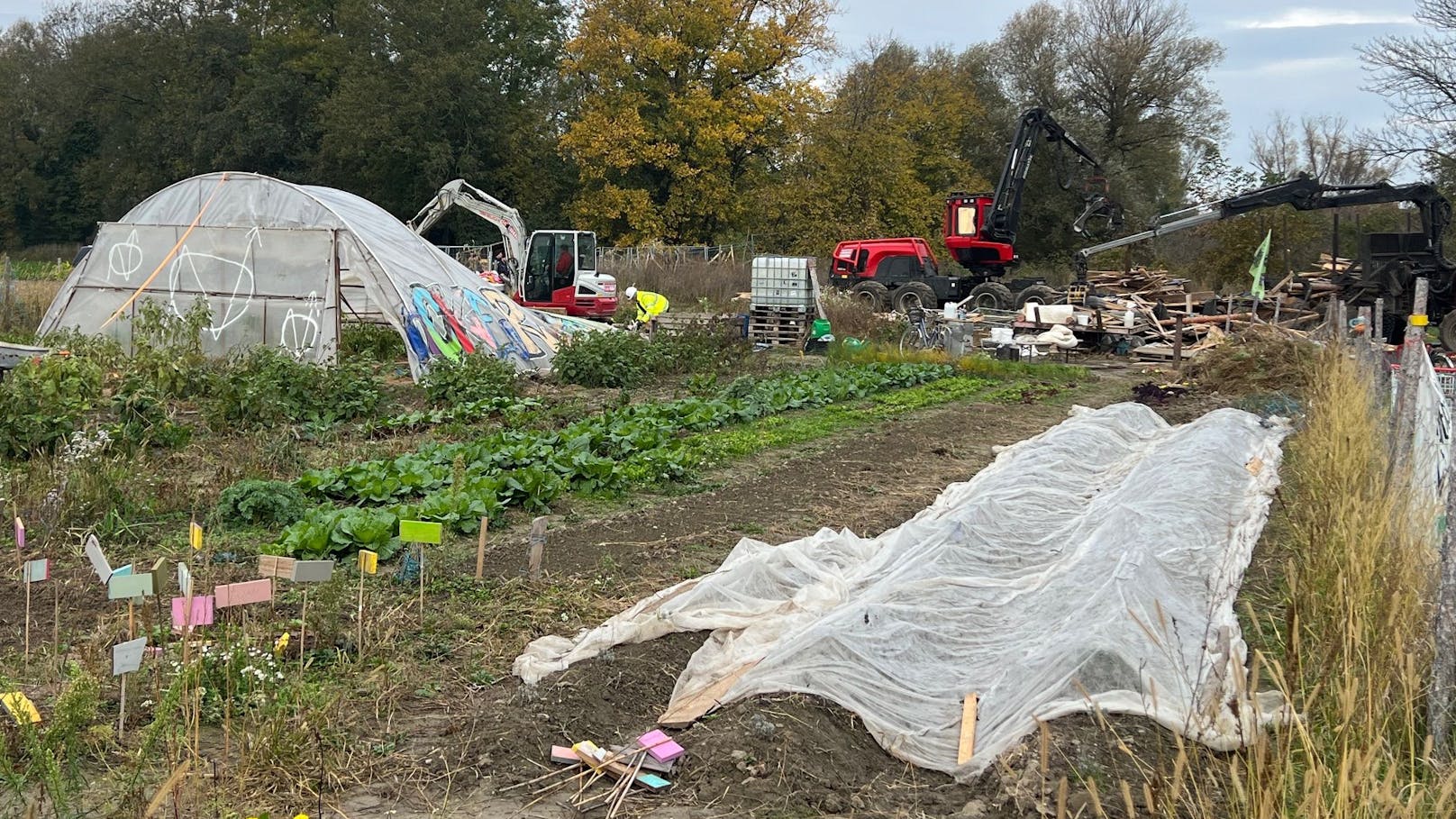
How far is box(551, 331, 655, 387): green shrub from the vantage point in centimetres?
1455

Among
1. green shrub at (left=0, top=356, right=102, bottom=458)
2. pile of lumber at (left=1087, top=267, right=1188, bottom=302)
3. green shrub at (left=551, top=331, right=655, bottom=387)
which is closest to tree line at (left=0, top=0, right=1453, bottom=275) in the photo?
pile of lumber at (left=1087, top=267, right=1188, bottom=302)

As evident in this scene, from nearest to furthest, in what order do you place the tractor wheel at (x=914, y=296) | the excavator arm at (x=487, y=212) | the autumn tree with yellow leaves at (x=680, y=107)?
1. the excavator arm at (x=487, y=212)
2. the tractor wheel at (x=914, y=296)
3. the autumn tree with yellow leaves at (x=680, y=107)

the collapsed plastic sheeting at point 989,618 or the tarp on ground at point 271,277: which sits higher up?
the tarp on ground at point 271,277

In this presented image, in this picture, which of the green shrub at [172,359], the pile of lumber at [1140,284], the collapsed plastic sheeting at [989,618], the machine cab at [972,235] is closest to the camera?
the collapsed plastic sheeting at [989,618]

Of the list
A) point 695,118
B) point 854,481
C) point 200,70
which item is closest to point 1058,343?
point 854,481

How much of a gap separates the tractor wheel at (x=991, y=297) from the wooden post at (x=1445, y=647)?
67.3 ft

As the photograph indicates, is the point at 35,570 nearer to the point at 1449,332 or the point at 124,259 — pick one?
the point at 124,259

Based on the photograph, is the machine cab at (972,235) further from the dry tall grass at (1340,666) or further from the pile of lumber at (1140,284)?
the dry tall grass at (1340,666)

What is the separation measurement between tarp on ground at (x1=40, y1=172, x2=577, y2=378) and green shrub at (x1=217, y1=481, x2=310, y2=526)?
703 cm

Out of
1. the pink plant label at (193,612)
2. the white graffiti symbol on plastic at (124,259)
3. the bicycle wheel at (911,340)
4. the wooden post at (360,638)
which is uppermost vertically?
the white graffiti symbol on plastic at (124,259)

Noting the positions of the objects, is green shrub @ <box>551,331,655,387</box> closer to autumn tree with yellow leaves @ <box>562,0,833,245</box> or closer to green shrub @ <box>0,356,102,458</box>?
green shrub @ <box>0,356,102,458</box>

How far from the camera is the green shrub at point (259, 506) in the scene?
716cm

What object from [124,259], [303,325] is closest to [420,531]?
[303,325]

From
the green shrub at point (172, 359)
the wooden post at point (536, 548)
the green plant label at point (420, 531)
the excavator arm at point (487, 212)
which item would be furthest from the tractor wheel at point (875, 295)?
the green plant label at point (420, 531)
